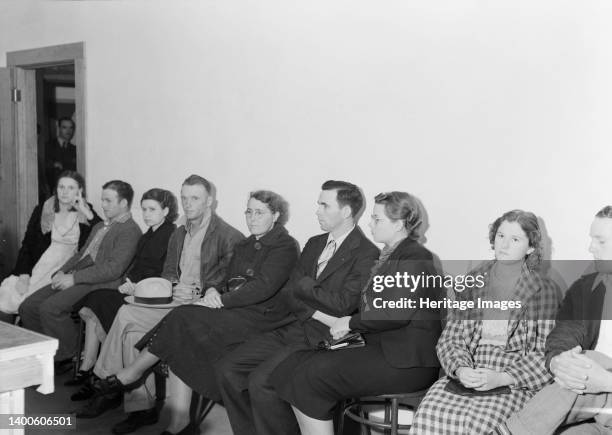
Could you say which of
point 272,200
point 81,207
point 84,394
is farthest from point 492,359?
point 81,207

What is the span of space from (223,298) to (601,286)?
2074mm

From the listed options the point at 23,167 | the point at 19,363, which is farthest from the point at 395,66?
the point at 23,167

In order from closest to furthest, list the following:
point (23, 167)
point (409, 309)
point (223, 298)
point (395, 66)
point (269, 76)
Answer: point (409, 309) < point (395, 66) < point (223, 298) < point (269, 76) < point (23, 167)

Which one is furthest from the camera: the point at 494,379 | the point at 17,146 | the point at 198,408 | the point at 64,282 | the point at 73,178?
the point at 17,146

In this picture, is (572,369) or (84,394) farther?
(84,394)

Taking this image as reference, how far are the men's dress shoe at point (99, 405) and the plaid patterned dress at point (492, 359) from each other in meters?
2.12

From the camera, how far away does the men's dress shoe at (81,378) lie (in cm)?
487

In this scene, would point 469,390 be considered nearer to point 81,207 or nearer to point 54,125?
point 81,207

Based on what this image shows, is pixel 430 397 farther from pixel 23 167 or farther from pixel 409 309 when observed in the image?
pixel 23 167

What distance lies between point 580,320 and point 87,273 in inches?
128

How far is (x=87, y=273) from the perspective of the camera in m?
4.96

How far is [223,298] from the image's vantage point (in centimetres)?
420

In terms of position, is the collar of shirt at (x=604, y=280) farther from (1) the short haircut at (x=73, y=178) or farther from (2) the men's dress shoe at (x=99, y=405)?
(1) the short haircut at (x=73, y=178)

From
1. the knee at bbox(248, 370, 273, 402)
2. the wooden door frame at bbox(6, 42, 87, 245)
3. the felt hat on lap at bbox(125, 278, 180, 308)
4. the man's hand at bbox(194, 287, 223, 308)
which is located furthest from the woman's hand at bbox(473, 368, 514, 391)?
the wooden door frame at bbox(6, 42, 87, 245)
